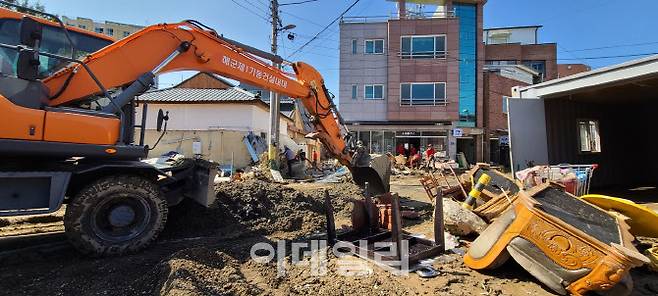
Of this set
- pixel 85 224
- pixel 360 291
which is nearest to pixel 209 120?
pixel 85 224

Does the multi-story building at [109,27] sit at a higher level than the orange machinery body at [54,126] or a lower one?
higher

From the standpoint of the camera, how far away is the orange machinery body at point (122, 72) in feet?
14.3

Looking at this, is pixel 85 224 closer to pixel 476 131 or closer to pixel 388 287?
pixel 388 287

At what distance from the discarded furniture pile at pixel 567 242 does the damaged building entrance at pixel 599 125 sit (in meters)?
5.68

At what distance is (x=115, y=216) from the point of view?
16.2 ft

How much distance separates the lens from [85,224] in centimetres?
475

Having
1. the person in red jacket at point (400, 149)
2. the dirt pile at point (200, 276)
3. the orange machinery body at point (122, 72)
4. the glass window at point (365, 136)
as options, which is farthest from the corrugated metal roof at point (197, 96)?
the dirt pile at point (200, 276)

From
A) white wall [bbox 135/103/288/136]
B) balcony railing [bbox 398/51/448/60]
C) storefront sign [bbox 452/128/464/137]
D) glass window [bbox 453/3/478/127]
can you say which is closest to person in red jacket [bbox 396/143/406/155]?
storefront sign [bbox 452/128/464/137]

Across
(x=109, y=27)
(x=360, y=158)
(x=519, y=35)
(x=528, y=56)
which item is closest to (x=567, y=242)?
(x=360, y=158)

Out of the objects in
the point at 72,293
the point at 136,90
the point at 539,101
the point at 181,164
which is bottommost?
the point at 72,293

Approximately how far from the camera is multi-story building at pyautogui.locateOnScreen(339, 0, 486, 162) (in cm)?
2630

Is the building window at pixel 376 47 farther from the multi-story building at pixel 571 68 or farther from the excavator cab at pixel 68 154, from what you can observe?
the multi-story building at pixel 571 68

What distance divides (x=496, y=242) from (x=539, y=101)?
8686 millimetres

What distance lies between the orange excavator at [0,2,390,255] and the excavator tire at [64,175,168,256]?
0.04ft
